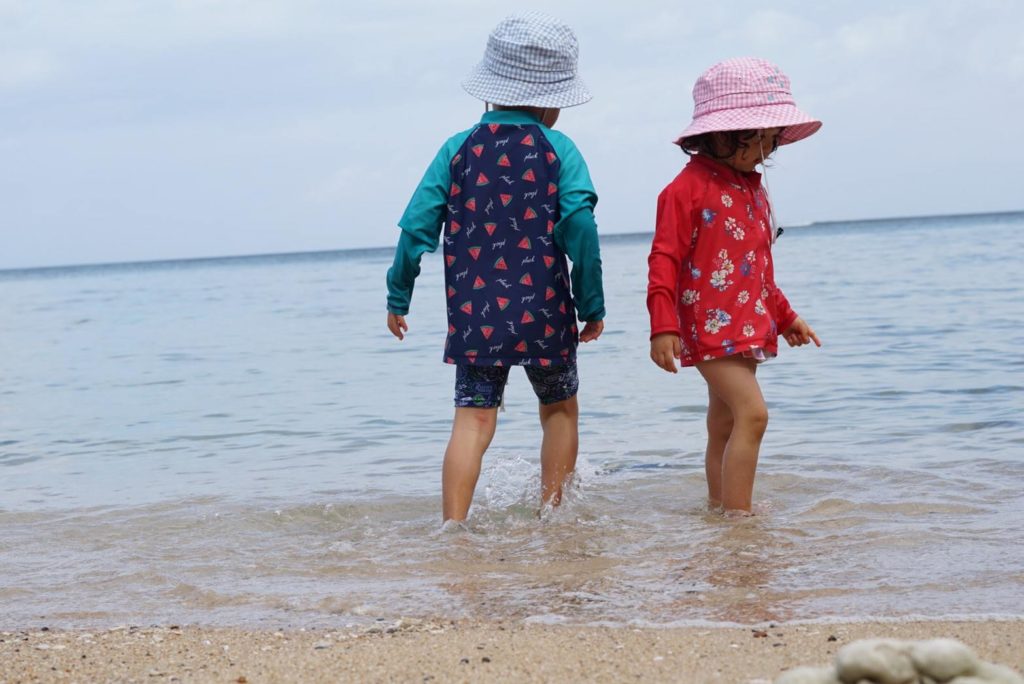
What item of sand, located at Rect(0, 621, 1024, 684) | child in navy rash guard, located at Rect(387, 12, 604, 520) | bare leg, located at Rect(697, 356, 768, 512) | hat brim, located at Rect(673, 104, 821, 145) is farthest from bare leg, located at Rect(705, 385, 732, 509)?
sand, located at Rect(0, 621, 1024, 684)

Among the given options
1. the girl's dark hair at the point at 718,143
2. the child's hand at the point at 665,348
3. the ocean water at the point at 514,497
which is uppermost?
the girl's dark hair at the point at 718,143

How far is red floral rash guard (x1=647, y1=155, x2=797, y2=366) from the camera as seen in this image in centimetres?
392

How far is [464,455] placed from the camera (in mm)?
4180

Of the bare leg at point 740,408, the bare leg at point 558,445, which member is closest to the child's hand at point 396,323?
the bare leg at point 558,445

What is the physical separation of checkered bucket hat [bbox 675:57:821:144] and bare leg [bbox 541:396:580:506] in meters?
1.05

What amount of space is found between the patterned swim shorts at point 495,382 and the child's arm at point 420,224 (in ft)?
0.99

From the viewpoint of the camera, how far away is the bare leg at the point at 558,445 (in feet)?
14.1

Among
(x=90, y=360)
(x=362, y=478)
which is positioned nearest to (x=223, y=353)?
(x=90, y=360)

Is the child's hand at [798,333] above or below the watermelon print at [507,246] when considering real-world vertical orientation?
below

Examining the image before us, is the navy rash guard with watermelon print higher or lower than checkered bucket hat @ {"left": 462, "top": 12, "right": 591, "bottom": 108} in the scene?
lower

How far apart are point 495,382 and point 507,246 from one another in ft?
1.66

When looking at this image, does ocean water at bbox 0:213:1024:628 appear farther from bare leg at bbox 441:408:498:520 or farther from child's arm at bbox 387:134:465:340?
child's arm at bbox 387:134:465:340

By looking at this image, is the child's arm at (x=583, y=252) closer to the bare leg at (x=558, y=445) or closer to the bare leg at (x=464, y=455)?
the bare leg at (x=558, y=445)

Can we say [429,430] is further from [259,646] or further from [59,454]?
[259,646]
